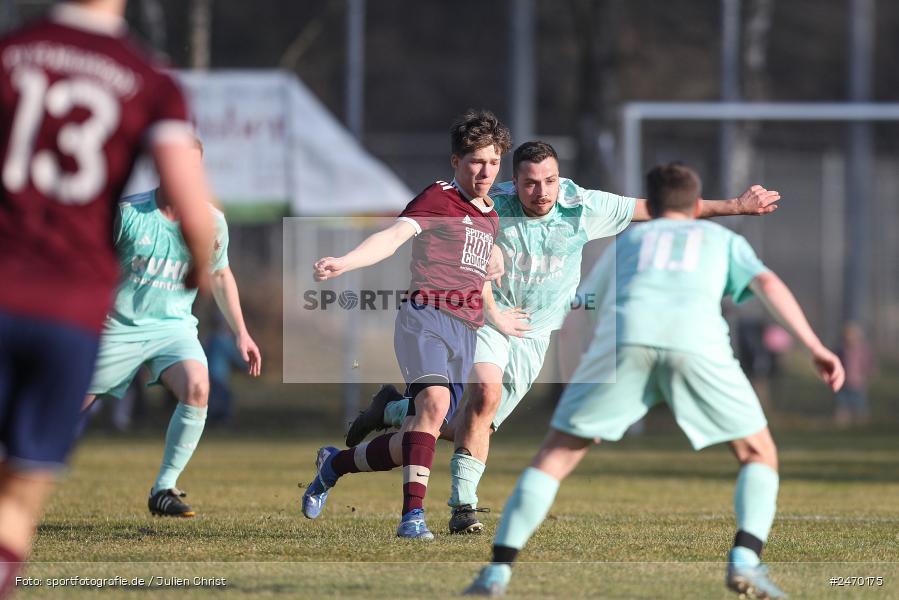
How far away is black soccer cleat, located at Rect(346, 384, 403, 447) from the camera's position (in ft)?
26.6

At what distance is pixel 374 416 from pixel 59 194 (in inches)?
165

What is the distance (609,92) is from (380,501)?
588 inches

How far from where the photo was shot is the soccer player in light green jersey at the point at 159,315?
26.2 ft

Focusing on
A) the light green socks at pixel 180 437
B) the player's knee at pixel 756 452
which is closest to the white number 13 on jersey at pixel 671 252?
the player's knee at pixel 756 452

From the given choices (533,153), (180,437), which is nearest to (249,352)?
(180,437)

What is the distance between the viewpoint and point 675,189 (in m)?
5.61

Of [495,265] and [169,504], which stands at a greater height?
[495,265]

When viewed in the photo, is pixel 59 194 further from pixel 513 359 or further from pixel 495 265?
pixel 513 359

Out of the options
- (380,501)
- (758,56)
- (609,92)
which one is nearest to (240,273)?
(609,92)

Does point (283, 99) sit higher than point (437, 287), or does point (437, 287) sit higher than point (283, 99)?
point (283, 99)

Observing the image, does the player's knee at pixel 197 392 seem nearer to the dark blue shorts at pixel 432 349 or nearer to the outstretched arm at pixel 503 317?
the dark blue shorts at pixel 432 349

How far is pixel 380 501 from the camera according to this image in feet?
33.1

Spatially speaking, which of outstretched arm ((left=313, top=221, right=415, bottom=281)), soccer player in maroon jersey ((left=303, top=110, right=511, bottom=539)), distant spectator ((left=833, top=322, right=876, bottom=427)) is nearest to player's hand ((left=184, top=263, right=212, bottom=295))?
outstretched arm ((left=313, top=221, right=415, bottom=281))

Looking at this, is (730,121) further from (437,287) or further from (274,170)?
(437,287)
